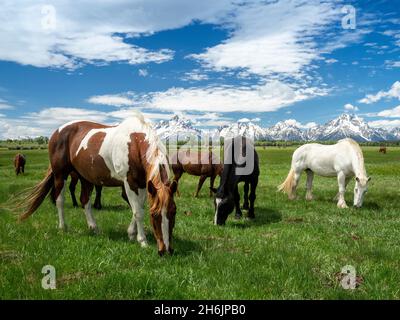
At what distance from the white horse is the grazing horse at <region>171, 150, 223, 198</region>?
3.72 meters

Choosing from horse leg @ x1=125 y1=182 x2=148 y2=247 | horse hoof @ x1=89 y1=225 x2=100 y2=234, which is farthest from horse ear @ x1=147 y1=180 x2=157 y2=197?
horse hoof @ x1=89 y1=225 x2=100 y2=234

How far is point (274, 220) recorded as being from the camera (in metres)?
12.7

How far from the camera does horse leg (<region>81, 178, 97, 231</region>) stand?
1013cm

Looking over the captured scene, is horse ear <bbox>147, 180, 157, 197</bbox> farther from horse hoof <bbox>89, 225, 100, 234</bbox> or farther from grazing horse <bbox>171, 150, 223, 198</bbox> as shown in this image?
grazing horse <bbox>171, 150, 223, 198</bbox>

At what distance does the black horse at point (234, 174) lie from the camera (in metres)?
11.5

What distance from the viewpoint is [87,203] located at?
10250 mm

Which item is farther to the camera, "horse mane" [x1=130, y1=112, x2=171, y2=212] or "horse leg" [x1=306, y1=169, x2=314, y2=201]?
"horse leg" [x1=306, y1=169, x2=314, y2=201]

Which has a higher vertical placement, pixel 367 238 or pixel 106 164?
pixel 106 164

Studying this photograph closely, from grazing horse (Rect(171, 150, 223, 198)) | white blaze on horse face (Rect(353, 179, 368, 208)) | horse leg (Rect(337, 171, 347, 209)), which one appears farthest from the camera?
grazing horse (Rect(171, 150, 223, 198))

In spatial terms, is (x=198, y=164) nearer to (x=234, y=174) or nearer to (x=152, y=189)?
(x=234, y=174)

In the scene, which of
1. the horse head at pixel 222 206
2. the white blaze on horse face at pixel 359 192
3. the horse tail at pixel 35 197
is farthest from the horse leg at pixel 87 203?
the white blaze on horse face at pixel 359 192

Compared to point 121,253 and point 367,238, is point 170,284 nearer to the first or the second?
point 121,253
